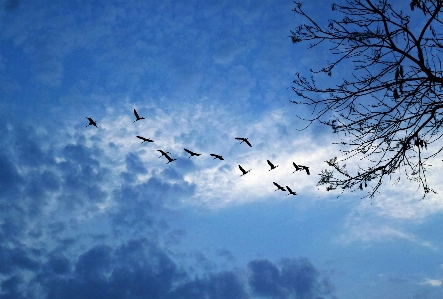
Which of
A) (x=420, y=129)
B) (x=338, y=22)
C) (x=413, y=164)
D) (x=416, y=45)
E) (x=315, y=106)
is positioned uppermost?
(x=338, y=22)

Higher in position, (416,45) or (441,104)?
(416,45)

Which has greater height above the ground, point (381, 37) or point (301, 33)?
point (301, 33)

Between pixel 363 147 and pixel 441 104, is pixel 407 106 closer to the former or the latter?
pixel 441 104

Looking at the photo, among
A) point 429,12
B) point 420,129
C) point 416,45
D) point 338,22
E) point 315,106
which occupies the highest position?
point 338,22

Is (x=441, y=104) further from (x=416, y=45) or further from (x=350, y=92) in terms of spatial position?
(x=350, y=92)

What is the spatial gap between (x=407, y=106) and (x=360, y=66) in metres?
1.27

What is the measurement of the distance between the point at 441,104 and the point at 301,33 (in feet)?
10.3

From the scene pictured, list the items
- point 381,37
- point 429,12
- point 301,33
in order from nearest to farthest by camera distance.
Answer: point 429,12
point 381,37
point 301,33

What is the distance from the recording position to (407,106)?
23.2ft

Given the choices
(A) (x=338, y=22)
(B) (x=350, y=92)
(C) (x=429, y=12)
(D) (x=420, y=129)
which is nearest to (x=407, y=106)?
(D) (x=420, y=129)

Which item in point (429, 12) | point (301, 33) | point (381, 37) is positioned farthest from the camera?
point (301, 33)

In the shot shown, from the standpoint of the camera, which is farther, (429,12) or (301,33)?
(301,33)

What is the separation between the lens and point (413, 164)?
7.57 meters

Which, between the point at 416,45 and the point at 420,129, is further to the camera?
the point at 420,129
